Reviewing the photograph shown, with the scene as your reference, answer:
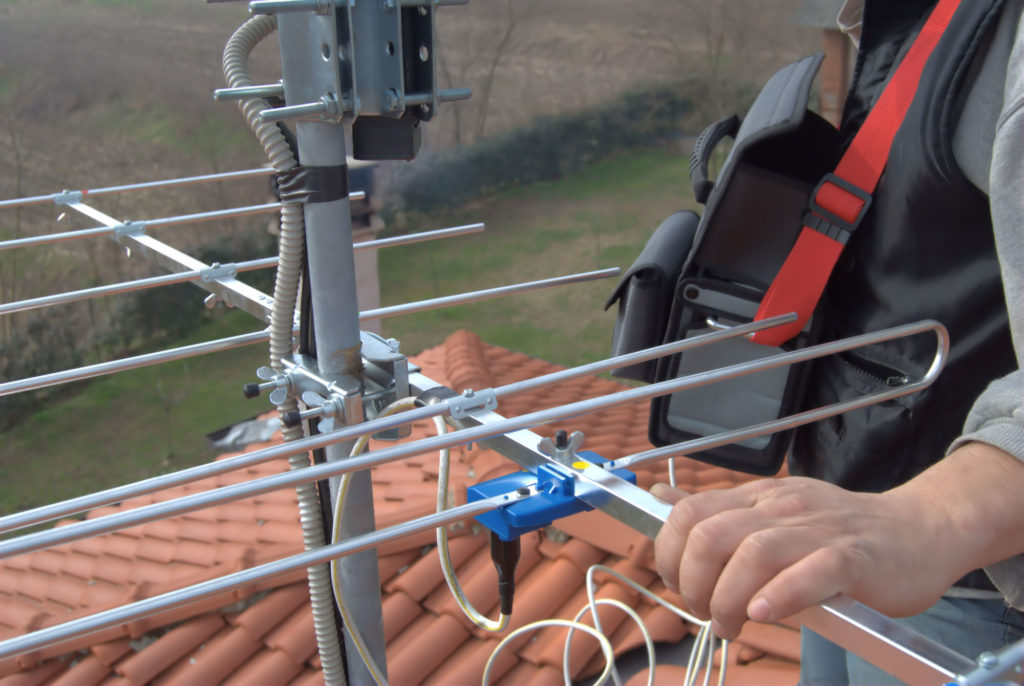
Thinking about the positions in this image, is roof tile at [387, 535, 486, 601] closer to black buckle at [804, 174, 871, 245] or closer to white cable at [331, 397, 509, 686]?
white cable at [331, 397, 509, 686]

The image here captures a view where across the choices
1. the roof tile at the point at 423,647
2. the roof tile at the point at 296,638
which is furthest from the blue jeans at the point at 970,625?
the roof tile at the point at 296,638

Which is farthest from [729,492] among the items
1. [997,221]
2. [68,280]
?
[68,280]

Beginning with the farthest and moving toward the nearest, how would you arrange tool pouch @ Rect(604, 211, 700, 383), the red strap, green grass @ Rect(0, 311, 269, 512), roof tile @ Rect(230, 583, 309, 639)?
green grass @ Rect(0, 311, 269, 512), roof tile @ Rect(230, 583, 309, 639), tool pouch @ Rect(604, 211, 700, 383), the red strap

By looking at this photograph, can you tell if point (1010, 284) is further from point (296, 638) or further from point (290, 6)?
point (296, 638)

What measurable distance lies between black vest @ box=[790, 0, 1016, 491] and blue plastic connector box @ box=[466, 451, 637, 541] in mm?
447

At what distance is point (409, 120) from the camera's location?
83cm

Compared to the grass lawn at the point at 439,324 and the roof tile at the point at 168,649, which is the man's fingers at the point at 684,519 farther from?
the grass lawn at the point at 439,324

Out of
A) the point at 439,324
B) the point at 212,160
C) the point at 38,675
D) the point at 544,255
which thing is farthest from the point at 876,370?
the point at 544,255

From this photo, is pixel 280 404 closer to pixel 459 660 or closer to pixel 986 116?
pixel 986 116

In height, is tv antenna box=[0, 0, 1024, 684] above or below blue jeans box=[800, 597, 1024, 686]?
above

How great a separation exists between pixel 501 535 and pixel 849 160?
0.60 metres

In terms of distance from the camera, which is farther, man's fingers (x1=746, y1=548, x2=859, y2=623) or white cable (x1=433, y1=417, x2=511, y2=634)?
white cable (x1=433, y1=417, x2=511, y2=634)

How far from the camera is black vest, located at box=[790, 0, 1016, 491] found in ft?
2.81

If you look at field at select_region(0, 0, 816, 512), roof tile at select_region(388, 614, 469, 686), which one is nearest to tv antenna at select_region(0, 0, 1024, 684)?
roof tile at select_region(388, 614, 469, 686)
